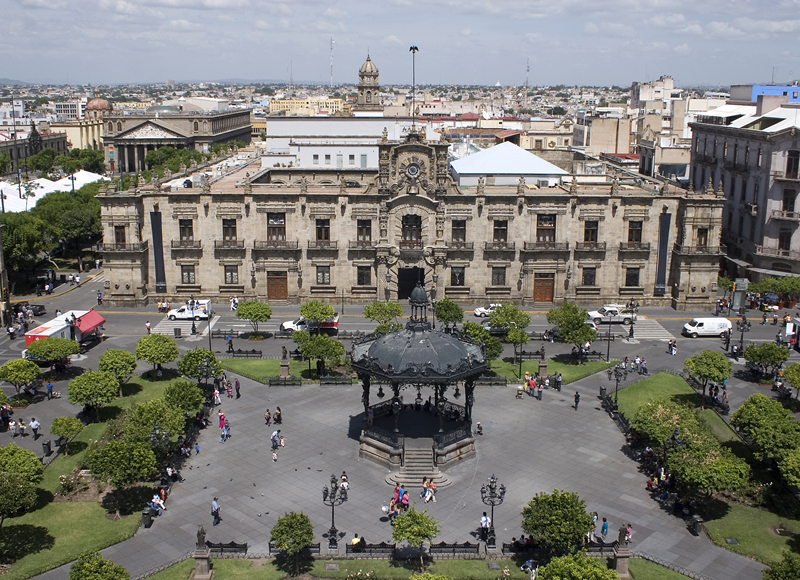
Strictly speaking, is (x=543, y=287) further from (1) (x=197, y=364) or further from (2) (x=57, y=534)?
(2) (x=57, y=534)

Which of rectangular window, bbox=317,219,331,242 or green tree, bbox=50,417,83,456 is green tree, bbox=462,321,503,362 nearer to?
rectangular window, bbox=317,219,331,242

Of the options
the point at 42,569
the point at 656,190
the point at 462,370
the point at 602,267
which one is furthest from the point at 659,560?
the point at 656,190

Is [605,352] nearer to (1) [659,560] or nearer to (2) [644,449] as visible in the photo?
(2) [644,449]

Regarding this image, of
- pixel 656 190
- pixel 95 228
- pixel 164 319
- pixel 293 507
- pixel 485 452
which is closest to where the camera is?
pixel 293 507

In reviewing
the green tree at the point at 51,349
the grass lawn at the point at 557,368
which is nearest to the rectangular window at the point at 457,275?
the grass lawn at the point at 557,368

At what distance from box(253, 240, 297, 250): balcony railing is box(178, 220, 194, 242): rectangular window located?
610 centimetres

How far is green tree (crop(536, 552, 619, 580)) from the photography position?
30312mm

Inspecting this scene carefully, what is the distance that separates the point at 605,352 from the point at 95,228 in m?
65.0

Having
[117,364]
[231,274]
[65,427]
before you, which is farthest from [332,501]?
[231,274]

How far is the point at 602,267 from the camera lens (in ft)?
257

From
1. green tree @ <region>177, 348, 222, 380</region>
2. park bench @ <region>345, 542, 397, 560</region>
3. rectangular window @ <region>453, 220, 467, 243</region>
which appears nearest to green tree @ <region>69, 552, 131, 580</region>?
park bench @ <region>345, 542, 397, 560</region>

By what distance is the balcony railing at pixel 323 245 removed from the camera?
77562 millimetres

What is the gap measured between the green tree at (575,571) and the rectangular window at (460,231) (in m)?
49.1

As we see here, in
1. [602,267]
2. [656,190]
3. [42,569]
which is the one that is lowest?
[42,569]
